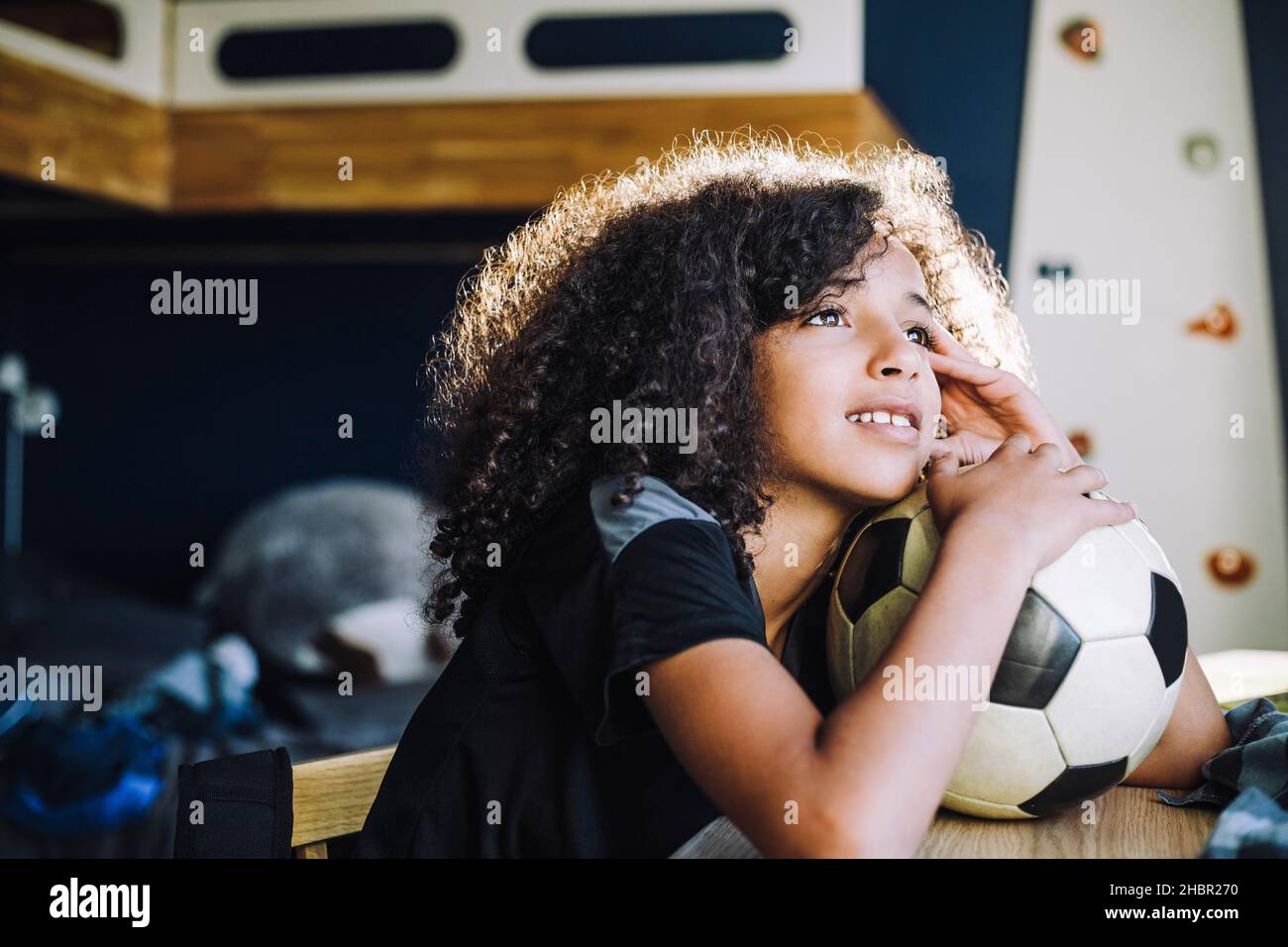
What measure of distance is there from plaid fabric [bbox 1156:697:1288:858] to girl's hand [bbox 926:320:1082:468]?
285 millimetres

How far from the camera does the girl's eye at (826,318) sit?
43.2 inches

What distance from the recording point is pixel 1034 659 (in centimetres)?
83

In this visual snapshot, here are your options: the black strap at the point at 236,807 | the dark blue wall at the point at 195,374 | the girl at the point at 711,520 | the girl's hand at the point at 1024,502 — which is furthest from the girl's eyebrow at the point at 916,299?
the dark blue wall at the point at 195,374

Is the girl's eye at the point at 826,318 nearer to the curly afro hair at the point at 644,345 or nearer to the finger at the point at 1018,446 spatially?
the curly afro hair at the point at 644,345

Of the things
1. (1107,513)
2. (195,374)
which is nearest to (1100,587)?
(1107,513)

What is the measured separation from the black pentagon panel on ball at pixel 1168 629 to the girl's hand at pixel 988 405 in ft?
0.82

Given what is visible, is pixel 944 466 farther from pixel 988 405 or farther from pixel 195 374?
pixel 195 374

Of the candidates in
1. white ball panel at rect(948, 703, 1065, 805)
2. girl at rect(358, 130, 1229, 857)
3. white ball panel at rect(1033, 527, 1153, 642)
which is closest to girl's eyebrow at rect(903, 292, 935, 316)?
girl at rect(358, 130, 1229, 857)

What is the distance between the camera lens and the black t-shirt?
833 mm

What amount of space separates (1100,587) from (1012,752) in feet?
0.44

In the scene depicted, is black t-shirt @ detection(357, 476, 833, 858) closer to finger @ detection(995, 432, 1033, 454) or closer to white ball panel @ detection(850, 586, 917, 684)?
white ball panel @ detection(850, 586, 917, 684)
